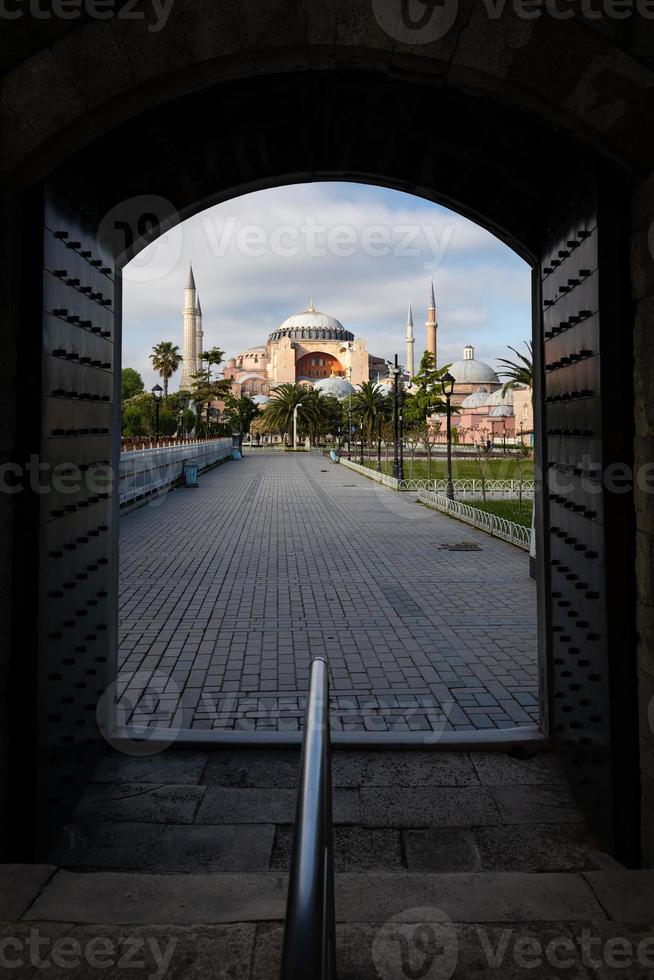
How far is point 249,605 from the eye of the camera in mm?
7984

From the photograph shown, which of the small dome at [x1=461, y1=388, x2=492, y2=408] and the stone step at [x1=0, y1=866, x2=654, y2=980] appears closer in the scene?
the stone step at [x1=0, y1=866, x2=654, y2=980]

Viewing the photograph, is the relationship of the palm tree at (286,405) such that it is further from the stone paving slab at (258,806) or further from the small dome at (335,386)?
the stone paving slab at (258,806)

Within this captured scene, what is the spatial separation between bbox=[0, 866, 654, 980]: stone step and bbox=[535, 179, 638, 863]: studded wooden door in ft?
1.61

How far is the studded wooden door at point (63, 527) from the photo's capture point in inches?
106

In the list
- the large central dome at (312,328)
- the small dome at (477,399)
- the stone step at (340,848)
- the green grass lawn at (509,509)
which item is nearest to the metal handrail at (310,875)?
the stone step at (340,848)

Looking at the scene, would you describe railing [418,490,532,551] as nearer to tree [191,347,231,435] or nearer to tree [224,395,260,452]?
tree [191,347,231,435]

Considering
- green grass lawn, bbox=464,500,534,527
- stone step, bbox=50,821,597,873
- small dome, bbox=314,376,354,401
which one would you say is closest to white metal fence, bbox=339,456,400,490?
green grass lawn, bbox=464,500,534,527

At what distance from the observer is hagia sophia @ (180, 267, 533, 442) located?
9000 centimetres

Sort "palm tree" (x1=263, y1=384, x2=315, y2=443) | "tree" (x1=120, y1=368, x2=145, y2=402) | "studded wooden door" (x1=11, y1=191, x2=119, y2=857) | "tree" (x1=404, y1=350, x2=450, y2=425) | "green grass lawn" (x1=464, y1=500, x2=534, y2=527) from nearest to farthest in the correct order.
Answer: "studded wooden door" (x1=11, y1=191, x2=119, y2=857) < "green grass lawn" (x1=464, y1=500, x2=534, y2=527) < "tree" (x1=404, y1=350, x2=450, y2=425) < "palm tree" (x1=263, y1=384, x2=315, y2=443) < "tree" (x1=120, y1=368, x2=145, y2=402)

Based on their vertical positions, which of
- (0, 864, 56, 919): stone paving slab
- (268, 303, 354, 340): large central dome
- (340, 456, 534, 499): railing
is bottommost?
(0, 864, 56, 919): stone paving slab

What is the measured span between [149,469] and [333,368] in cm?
11338

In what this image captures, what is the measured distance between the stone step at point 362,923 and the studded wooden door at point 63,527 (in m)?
0.54

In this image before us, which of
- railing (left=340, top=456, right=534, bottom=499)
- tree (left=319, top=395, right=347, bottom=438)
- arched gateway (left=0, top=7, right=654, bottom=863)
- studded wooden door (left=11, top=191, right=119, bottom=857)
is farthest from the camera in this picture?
tree (left=319, top=395, right=347, bottom=438)

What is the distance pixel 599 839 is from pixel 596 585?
116 cm
